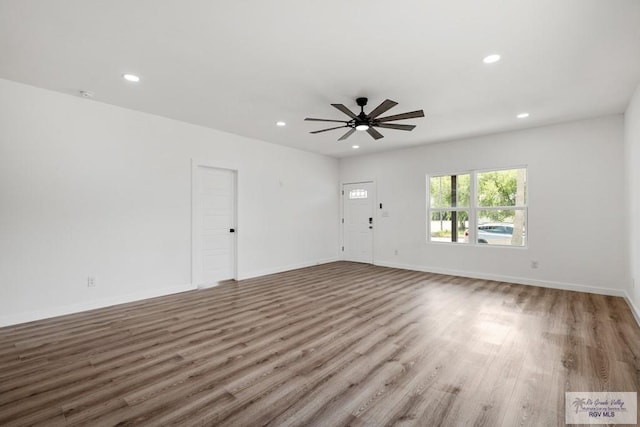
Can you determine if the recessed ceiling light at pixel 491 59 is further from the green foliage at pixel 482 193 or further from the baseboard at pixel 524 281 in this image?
the baseboard at pixel 524 281

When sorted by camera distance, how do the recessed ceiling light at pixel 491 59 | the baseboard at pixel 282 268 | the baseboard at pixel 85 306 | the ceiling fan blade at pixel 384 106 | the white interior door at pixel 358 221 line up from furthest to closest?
the white interior door at pixel 358 221
the baseboard at pixel 282 268
the baseboard at pixel 85 306
the ceiling fan blade at pixel 384 106
the recessed ceiling light at pixel 491 59

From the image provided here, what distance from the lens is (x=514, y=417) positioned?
179 centimetres

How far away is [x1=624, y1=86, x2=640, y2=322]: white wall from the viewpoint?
11.2 ft

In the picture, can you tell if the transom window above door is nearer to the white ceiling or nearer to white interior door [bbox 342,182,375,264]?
white interior door [bbox 342,182,375,264]

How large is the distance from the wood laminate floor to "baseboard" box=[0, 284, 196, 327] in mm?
→ 155

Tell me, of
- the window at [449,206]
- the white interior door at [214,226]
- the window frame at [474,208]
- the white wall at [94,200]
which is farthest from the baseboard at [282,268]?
the window at [449,206]

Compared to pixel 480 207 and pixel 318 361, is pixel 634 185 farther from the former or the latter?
pixel 318 361

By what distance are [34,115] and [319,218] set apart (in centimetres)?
520

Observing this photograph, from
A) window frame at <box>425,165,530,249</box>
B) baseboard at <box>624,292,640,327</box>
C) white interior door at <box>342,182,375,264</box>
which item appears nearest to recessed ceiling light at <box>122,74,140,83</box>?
white interior door at <box>342,182,375,264</box>

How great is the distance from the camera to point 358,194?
295 inches

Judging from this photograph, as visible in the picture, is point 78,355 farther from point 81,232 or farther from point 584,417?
point 584,417

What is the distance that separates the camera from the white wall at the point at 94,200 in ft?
11.1

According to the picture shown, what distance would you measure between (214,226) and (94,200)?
180 cm

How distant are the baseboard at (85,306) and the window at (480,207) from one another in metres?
4.97
